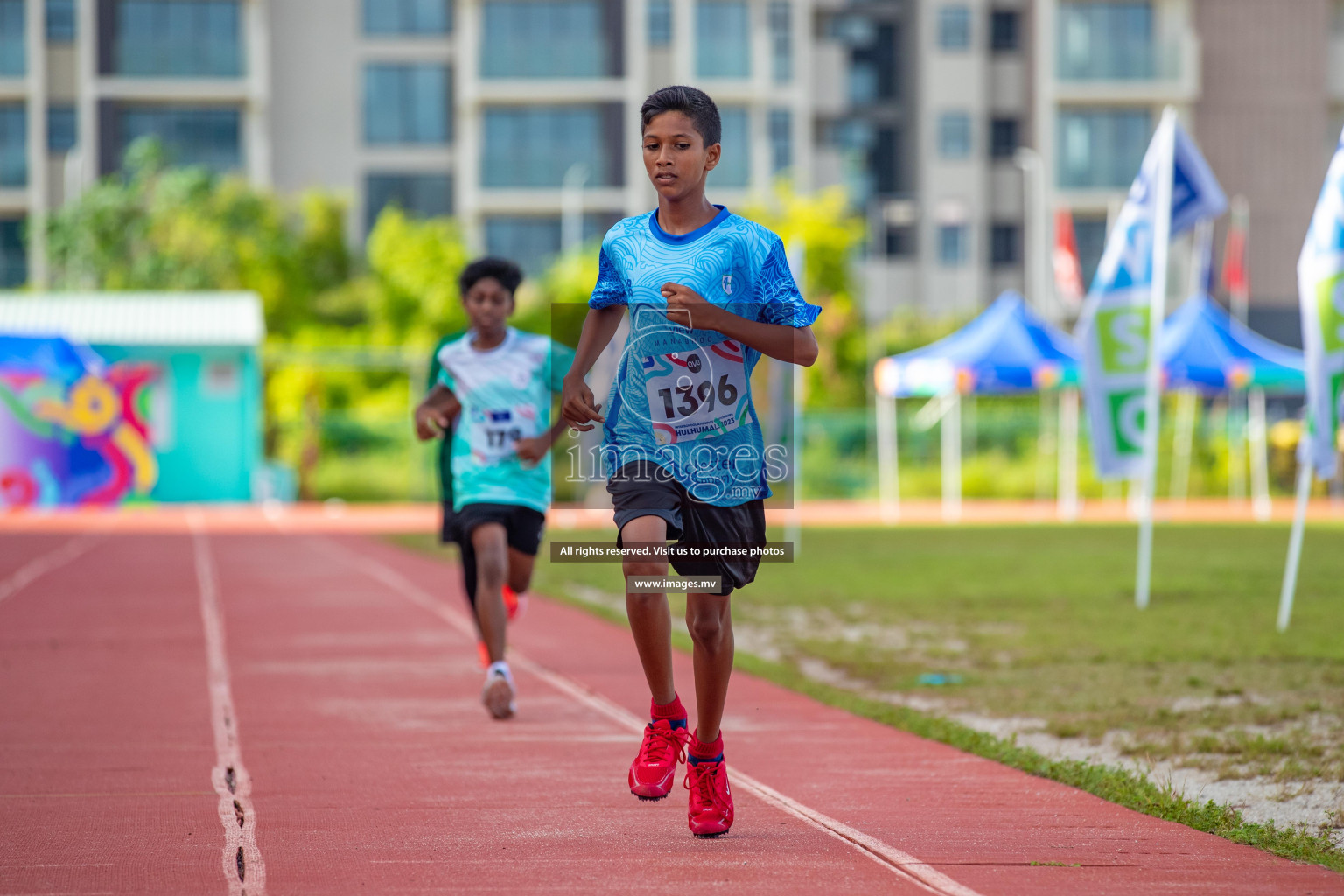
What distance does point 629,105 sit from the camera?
4900 cm

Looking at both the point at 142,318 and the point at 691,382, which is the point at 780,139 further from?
the point at 691,382

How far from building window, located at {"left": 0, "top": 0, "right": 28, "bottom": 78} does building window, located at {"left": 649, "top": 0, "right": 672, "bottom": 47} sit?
674 inches

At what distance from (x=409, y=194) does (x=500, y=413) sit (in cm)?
4338

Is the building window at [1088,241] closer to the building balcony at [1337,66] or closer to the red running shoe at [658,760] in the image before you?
the building balcony at [1337,66]

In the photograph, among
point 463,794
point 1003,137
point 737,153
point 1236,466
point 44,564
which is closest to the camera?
point 463,794

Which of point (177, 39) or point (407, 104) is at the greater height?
point (177, 39)

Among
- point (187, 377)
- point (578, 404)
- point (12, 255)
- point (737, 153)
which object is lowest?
point (187, 377)

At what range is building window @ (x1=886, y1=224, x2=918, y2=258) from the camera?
51.7 metres

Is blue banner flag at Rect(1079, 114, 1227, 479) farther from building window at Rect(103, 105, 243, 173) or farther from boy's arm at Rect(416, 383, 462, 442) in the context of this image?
building window at Rect(103, 105, 243, 173)

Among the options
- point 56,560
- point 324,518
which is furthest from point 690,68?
point 56,560

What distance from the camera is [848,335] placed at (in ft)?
137

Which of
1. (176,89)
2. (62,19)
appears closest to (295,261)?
(176,89)

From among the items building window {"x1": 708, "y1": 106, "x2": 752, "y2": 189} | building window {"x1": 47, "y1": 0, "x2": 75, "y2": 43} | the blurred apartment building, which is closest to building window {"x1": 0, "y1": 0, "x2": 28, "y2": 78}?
the blurred apartment building

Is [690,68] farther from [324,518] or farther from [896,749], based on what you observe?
[896,749]
